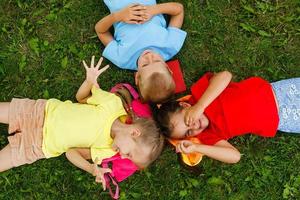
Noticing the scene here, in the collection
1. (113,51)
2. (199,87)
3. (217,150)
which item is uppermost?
(113,51)

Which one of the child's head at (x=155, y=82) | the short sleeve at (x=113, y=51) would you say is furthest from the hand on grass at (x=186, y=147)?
the short sleeve at (x=113, y=51)

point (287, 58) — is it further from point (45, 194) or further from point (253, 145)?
point (45, 194)

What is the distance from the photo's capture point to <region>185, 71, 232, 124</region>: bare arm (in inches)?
165

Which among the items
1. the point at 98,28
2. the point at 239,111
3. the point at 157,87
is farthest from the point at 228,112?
the point at 98,28

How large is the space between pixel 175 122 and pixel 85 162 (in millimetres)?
876

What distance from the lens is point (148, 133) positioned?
3.99 meters

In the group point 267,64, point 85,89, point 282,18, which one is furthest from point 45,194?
point 282,18

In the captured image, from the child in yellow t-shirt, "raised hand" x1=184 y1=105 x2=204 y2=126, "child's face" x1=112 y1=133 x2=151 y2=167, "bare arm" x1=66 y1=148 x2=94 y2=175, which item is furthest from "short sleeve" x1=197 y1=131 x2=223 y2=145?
"bare arm" x1=66 y1=148 x2=94 y2=175

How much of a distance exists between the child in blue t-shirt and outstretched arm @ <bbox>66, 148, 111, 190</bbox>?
0.73 metres

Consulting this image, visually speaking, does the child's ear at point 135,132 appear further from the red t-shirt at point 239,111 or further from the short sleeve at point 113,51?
the short sleeve at point 113,51

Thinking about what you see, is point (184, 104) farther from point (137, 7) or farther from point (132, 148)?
point (137, 7)

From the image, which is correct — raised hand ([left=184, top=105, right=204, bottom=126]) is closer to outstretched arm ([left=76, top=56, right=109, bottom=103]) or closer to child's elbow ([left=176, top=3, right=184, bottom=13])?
outstretched arm ([left=76, top=56, right=109, bottom=103])

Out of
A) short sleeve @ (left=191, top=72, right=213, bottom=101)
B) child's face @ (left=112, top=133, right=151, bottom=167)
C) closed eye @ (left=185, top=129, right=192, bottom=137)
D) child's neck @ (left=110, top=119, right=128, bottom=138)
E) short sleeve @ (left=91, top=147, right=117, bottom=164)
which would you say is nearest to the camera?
child's face @ (left=112, top=133, right=151, bottom=167)

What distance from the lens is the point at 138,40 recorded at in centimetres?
462
